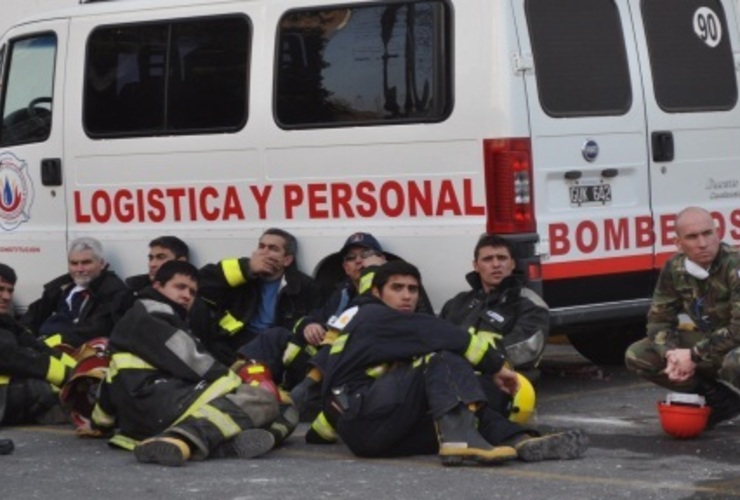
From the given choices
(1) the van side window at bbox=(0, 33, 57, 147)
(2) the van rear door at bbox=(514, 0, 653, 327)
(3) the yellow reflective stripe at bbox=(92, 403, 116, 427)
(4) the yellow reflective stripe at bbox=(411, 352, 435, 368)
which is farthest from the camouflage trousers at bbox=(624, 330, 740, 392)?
(1) the van side window at bbox=(0, 33, 57, 147)

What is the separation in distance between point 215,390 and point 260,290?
87.6 inches

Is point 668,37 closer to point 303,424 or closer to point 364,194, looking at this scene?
point 364,194

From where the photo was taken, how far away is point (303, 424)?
1064 cm

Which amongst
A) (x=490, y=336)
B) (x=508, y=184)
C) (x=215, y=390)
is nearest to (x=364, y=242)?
(x=508, y=184)

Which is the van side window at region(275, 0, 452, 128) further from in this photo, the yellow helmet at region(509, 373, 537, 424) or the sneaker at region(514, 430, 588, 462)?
the sneaker at region(514, 430, 588, 462)

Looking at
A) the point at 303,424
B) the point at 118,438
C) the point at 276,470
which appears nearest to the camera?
the point at 276,470

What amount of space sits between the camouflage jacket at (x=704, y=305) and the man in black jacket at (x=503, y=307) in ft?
2.30

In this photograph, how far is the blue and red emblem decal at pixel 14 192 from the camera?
12.8 metres

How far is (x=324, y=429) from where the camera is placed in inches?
384

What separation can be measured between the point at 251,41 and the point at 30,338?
2.11 m

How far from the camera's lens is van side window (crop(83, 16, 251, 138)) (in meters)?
11.8

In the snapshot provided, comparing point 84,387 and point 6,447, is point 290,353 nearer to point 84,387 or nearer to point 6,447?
point 84,387

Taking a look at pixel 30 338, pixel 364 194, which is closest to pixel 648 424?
pixel 364 194

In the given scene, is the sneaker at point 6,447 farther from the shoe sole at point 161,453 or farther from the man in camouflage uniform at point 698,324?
the man in camouflage uniform at point 698,324
